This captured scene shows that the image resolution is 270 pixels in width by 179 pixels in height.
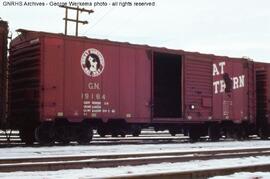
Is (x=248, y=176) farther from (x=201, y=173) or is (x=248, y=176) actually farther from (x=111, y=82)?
(x=111, y=82)

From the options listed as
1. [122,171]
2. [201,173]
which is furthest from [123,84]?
[201,173]

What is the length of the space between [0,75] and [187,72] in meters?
7.46

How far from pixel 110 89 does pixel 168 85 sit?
121 inches

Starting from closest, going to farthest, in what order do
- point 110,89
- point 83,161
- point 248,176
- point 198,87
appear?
point 248,176
point 83,161
point 110,89
point 198,87

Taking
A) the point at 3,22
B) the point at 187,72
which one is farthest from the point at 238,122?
the point at 3,22

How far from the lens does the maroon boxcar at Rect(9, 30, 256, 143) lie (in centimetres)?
1561

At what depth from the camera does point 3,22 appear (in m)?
15.3

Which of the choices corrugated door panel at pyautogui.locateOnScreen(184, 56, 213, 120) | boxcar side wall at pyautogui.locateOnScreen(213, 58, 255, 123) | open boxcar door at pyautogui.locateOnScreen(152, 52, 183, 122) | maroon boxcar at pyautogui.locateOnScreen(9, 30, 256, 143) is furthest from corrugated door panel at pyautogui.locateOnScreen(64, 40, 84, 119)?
boxcar side wall at pyautogui.locateOnScreen(213, 58, 255, 123)

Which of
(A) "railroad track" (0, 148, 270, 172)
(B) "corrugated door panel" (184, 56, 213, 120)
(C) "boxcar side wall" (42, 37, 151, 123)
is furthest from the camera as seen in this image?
(B) "corrugated door panel" (184, 56, 213, 120)

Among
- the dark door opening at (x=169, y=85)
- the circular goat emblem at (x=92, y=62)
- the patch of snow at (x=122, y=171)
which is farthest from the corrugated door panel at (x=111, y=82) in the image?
the patch of snow at (x=122, y=171)

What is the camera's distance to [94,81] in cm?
1655

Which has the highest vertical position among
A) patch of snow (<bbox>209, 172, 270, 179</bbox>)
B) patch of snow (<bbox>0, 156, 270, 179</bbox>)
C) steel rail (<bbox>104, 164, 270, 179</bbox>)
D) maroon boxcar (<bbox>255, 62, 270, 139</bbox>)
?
maroon boxcar (<bbox>255, 62, 270, 139</bbox>)

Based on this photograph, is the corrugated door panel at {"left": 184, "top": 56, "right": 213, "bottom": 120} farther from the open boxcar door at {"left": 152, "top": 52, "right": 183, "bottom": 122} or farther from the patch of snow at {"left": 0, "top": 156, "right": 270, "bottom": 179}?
the patch of snow at {"left": 0, "top": 156, "right": 270, "bottom": 179}

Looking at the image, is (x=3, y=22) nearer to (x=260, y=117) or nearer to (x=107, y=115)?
(x=107, y=115)
